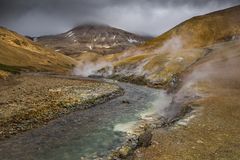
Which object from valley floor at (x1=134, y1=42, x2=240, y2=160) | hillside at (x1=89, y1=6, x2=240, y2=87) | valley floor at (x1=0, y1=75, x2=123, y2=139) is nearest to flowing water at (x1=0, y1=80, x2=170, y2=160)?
valley floor at (x1=0, y1=75, x2=123, y2=139)

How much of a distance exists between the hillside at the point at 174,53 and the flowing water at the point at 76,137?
40.3 meters

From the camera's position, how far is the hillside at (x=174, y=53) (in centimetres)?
10256

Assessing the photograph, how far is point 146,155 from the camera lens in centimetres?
2867

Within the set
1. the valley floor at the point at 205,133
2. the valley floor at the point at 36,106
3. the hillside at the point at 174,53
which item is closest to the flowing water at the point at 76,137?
the valley floor at the point at 36,106

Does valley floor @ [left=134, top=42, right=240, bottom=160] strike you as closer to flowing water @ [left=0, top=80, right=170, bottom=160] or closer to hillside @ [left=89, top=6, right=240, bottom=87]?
flowing water @ [left=0, top=80, right=170, bottom=160]

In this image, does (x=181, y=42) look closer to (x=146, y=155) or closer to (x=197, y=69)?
(x=197, y=69)

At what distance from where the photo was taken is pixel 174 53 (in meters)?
134

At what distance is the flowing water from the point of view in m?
31.1

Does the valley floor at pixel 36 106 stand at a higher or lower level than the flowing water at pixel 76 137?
higher

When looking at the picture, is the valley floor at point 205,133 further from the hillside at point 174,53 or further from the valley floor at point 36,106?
the hillside at point 174,53

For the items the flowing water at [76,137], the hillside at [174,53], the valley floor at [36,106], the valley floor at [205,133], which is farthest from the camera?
the hillside at [174,53]

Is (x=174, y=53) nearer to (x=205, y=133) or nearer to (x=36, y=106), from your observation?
(x=36, y=106)

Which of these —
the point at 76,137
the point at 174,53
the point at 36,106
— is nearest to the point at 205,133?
the point at 76,137

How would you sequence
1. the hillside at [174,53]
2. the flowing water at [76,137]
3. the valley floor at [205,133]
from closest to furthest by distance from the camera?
the valley floor at [205,133] → the flowing water at [76,137] → the hillside at [174,53]
